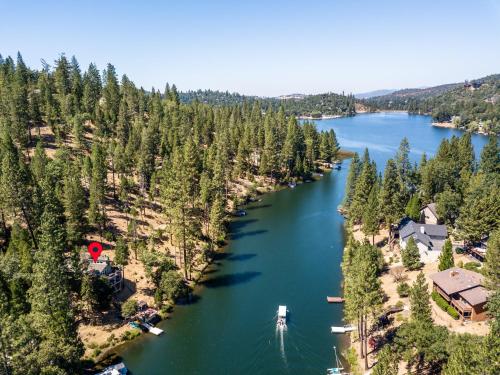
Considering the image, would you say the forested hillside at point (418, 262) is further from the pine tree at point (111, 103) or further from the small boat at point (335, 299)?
the pine tree at point (111, 103)

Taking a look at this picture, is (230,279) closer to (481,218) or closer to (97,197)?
(97,197)

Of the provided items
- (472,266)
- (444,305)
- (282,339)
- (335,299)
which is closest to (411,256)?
(472,266)

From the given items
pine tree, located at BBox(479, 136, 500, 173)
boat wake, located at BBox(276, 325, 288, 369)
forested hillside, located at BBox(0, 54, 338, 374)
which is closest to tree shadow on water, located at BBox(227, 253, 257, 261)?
forested hillside, located at BBox(0, 54, 338, 374)

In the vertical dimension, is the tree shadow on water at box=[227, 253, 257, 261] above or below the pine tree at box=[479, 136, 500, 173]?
below

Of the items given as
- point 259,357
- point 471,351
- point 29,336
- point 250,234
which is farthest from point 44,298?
point 250,234

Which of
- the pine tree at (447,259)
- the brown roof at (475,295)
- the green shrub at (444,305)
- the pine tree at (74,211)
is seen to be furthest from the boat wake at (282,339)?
the pine tree at (74,211)

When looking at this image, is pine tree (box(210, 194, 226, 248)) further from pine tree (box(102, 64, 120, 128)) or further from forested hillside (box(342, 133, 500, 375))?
pine tree (box(102, 64, 120, 128))

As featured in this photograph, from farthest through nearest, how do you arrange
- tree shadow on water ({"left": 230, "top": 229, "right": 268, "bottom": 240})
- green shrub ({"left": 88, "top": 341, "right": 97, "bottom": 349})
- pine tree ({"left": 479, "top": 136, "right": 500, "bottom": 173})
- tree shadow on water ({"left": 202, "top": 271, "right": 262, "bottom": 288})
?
1. pine tree ({"left": 479, "top": 136, "right": 500, "bottom": 173})
2. tree shadow on water ({"left": 230, "top": 229, "right": 268, "bottom": 240})
3. tree shadow on water ({"left": 202, "top": 271, "right": 262, "bottom": 288})
4. green shrub ({"left": 88, "top": 341, "right": 97, "bottom": 349})

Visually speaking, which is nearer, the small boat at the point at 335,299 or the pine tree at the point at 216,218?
the small boat at the point at 335,299
